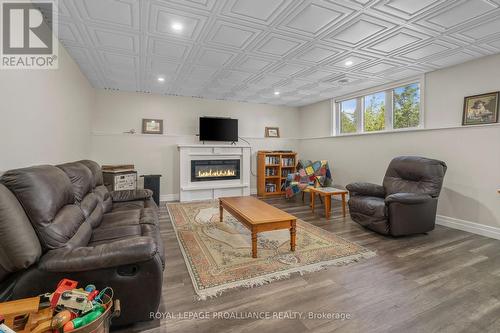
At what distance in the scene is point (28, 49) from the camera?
229 cm

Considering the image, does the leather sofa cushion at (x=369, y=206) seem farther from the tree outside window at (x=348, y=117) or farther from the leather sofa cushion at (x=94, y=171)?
the leather sofa cushion at (x=94, y=171)

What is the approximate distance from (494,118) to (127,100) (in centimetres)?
621

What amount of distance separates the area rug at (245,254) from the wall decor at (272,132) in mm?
3302

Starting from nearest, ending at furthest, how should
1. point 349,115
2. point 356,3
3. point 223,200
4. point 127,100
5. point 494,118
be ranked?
point 356,3, point 494,118, point 223,200, point 127,100, point 349,115

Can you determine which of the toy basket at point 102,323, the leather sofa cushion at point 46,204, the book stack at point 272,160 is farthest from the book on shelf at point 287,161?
the toy basket at point 102,323

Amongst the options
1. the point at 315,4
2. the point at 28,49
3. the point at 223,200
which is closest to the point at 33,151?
the point at 28,49

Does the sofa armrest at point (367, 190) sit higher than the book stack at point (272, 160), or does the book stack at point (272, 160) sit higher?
the book stack at point (272, 160)

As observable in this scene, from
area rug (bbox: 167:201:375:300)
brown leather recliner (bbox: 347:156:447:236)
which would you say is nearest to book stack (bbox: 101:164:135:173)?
area rug (bbox: 167:201:375:300)

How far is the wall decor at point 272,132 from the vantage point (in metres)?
6.43

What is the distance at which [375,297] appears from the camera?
184 centimetres

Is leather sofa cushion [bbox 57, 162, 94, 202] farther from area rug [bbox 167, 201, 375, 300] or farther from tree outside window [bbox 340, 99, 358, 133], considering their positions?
tree outside window [bbox 340, 99, 358, 133]

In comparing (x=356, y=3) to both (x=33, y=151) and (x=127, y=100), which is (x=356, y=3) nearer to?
(x=33, y=151)

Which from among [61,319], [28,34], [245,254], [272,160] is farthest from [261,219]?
[272,160]

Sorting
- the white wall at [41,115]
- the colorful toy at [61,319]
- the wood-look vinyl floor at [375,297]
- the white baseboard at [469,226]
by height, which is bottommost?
the wood-look vinyl floor at [375,297]
